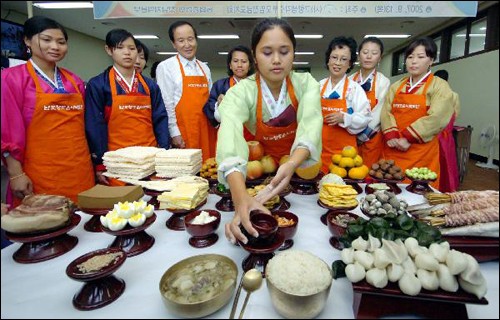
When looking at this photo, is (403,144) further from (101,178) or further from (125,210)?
(101,178)

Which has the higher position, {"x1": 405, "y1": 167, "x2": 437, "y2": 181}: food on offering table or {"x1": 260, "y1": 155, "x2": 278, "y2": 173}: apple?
{"x1": 260, "y1": 155, "x2": 278, "y2": 173}: apple

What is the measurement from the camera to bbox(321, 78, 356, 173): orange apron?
2.69m

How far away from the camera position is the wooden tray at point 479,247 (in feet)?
3.18

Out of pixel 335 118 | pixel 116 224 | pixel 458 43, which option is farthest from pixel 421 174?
pixel 458 43

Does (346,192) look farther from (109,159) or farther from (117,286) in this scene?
(109,159)

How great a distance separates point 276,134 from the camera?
6.07ft

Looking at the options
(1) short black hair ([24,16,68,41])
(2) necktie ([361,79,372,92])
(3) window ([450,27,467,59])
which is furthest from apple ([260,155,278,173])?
(3) window ([450,27,467,59])

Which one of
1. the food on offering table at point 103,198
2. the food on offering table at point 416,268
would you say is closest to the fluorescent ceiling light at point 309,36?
the food on offering table at point 103,198

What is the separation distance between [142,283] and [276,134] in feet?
3.88

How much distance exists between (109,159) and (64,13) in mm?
7668

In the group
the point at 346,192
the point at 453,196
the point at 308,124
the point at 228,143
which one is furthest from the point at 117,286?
the point at 453,196

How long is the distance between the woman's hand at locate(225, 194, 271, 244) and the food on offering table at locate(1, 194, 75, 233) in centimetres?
66

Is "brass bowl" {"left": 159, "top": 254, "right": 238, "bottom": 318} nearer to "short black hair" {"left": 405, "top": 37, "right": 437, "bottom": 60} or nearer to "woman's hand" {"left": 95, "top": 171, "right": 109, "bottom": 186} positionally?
"woman's hand" {"left": 95, "top": 171, "right": 109, "bottom": 186}

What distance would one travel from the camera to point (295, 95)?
5.89ft
